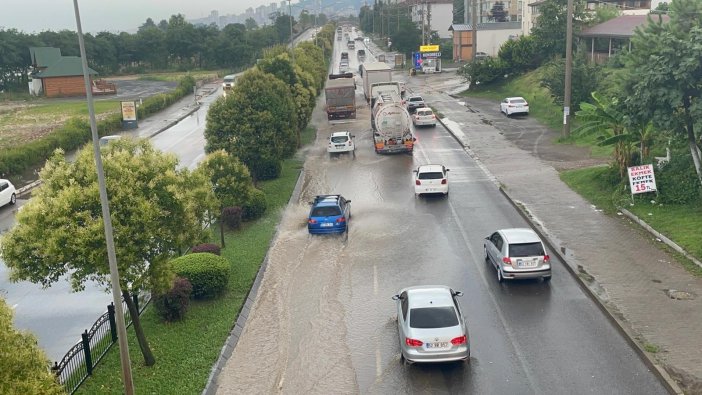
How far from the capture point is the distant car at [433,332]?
15406 mm

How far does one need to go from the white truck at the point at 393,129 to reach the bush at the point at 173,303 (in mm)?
25114

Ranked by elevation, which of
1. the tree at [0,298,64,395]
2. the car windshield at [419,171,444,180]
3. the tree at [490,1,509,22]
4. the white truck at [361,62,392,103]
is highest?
the tree at [490,1,509,22]

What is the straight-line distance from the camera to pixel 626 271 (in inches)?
833

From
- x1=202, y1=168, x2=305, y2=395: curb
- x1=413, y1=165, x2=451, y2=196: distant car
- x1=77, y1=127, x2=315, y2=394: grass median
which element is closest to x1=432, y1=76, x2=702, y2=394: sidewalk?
x1=413, y1=165, x2=451, y2=196: distant car

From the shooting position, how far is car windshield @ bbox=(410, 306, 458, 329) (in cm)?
1575

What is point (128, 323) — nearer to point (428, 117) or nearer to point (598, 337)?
point (598, 337)

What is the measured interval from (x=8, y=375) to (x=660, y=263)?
18.9 metres

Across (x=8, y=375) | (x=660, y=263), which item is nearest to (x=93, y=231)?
(x=8, y=375)

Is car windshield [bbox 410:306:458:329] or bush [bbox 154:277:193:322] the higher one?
car windshield [bbox 410:306:458:329]

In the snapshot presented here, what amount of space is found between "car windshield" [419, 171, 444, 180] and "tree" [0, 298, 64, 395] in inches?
901

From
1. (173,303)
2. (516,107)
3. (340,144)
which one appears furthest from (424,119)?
(173,303)

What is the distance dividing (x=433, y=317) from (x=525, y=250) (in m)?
5.78

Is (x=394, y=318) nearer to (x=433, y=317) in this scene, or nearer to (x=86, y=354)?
(x=433, y=317)

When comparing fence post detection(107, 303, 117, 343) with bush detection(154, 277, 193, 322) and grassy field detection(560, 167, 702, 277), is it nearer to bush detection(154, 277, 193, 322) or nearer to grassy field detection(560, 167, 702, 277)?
bush detection(154, 277, 193, 322)
